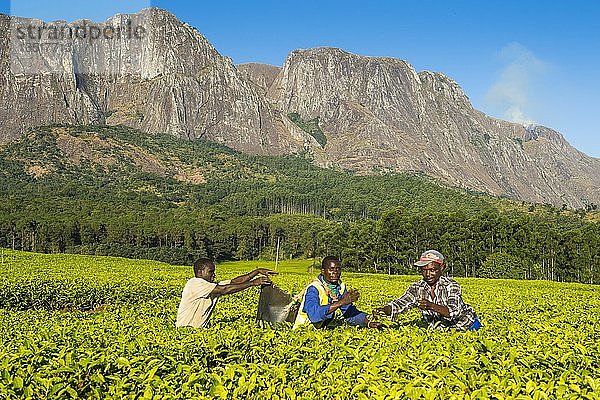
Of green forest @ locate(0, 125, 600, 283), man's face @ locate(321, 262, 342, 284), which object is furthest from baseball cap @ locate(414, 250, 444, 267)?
green forest @ locate(0, 125, 600, 283)

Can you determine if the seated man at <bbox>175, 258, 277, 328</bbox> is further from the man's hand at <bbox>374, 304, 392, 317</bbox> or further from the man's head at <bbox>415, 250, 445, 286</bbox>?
the man's head at <bbox>415, 250, 445, 286</bbox>

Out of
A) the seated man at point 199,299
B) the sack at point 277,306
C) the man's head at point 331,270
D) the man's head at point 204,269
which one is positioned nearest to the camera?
the man's head at point 331,270

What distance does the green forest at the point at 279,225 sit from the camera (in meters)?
72.4

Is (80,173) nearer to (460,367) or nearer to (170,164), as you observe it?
(170,164)

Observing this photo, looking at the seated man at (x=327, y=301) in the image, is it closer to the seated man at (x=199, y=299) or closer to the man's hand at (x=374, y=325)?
the man's hand at (x=374, y=325)

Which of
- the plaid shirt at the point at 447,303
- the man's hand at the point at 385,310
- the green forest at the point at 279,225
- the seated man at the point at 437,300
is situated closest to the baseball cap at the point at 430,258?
the seated man at the point at 437,300

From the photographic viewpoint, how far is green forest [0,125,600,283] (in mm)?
72375

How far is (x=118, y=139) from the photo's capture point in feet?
638

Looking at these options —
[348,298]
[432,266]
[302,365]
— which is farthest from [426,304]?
[302,365]

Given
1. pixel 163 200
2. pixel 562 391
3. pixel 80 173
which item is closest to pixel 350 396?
pixel 562 391

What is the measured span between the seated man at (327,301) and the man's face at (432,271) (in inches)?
34.1

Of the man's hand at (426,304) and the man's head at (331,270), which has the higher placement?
the man's head at (331,270)

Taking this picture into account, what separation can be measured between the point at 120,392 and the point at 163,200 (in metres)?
139

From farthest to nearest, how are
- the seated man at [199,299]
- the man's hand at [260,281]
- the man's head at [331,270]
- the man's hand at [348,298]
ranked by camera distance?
the seated man at [199,299] < the man's hand at [260,281] < the man's head at [331,270] < the man's hand at [348,298]
